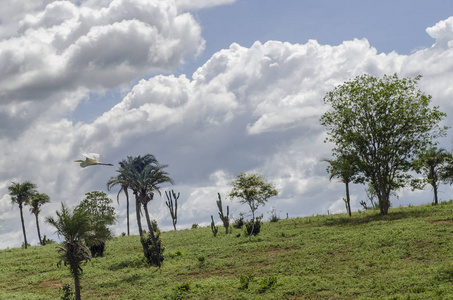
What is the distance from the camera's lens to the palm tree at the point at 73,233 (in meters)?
23.5

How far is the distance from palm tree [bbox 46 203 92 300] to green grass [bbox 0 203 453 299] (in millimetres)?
2876

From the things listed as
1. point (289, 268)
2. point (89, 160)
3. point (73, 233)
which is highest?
point (89, 160)

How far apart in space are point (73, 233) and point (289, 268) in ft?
40.4

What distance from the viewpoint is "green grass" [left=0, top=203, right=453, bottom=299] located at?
69.0ft

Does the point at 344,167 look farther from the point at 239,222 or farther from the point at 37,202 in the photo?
the point at 37,202

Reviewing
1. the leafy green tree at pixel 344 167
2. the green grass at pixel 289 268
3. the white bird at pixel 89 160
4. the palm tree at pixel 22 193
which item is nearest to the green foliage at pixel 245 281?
the green grass at pixel 289 268

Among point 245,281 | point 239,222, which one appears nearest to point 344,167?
point 239,222

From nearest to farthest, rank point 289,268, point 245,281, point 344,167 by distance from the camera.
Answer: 1. point 245,281
2. point 289,268
3. point 344,167

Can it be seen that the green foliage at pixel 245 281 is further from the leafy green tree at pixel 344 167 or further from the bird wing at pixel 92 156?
the leafy green tree at pixel 344 167

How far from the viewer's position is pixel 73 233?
23.8 m

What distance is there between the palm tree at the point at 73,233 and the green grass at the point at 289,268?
9.44 feet

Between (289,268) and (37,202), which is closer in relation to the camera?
(289,268)

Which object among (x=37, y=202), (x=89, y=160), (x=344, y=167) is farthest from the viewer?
(x=37, y=202)

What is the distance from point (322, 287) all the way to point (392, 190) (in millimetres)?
27990
